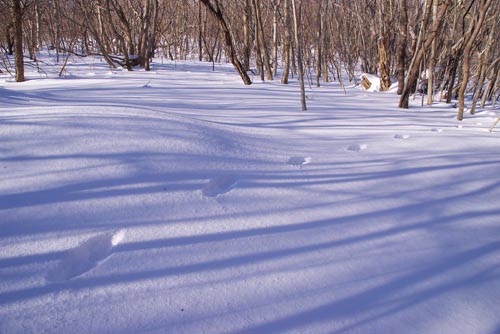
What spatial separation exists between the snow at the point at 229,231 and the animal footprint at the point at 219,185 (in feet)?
0.03

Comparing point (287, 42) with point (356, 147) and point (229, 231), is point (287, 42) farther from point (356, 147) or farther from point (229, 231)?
point (229, 231)

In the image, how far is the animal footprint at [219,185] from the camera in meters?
1.68

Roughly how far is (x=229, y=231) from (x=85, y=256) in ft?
1.90

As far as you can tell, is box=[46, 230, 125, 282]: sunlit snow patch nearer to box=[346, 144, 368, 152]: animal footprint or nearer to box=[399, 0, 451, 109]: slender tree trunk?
box=[346, 144, 368, 152]: animal footprint

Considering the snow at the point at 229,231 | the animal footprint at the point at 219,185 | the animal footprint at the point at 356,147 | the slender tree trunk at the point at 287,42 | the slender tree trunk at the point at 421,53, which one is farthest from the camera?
the slender tree trunk at the point at 287,42

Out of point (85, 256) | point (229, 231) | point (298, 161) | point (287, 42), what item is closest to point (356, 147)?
point (298, 161)

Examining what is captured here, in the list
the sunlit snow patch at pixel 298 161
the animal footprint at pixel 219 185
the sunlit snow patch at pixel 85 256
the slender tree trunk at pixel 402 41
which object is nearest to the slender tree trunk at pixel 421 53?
the slender tree trunk at pixel 402 41

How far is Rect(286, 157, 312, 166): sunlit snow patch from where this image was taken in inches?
86.4

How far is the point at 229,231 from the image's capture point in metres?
1.40

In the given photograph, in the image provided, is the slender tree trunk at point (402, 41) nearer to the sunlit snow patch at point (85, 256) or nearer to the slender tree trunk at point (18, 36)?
the sunlit snow patch at point (85, 256)

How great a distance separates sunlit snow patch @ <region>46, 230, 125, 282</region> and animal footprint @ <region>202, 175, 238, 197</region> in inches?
20.0

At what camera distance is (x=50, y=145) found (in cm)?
176

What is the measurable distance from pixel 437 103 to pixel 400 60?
1.34 meters

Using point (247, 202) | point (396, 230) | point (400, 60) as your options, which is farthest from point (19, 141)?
point (400, 60)
